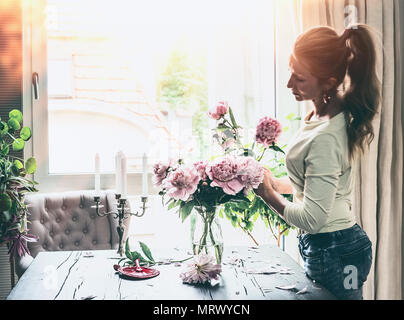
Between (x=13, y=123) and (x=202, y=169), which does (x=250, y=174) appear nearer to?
(x=202, y=169)

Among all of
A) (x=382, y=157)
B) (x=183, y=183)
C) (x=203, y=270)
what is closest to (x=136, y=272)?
(x=203, y=270)

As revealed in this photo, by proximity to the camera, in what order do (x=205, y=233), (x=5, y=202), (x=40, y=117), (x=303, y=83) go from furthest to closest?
(x=40, y=117) → (x=5, y=202) → (x=303, y=83) → (x=205, y=233)

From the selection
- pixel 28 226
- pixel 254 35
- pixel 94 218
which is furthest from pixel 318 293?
pixel 254 35

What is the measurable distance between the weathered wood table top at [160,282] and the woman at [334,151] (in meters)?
0.10

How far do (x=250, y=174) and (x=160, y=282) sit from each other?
411 millimetres

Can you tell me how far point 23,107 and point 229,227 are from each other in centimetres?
125

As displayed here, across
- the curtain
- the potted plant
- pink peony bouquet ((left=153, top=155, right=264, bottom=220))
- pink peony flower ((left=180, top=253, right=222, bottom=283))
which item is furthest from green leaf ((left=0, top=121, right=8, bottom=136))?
the curtain

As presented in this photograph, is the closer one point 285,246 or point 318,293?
point 318,293

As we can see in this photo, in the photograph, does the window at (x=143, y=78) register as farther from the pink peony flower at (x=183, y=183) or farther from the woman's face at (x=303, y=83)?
the pink peony flower at (x=183, y=183)

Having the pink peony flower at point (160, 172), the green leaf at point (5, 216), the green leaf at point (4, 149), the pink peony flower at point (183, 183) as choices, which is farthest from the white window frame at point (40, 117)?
the pink peony flower at point (183, 183)

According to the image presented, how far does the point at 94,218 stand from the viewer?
2.14 metres

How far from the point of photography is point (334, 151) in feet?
4.18

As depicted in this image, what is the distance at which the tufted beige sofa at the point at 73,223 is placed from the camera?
2096 millimetres
